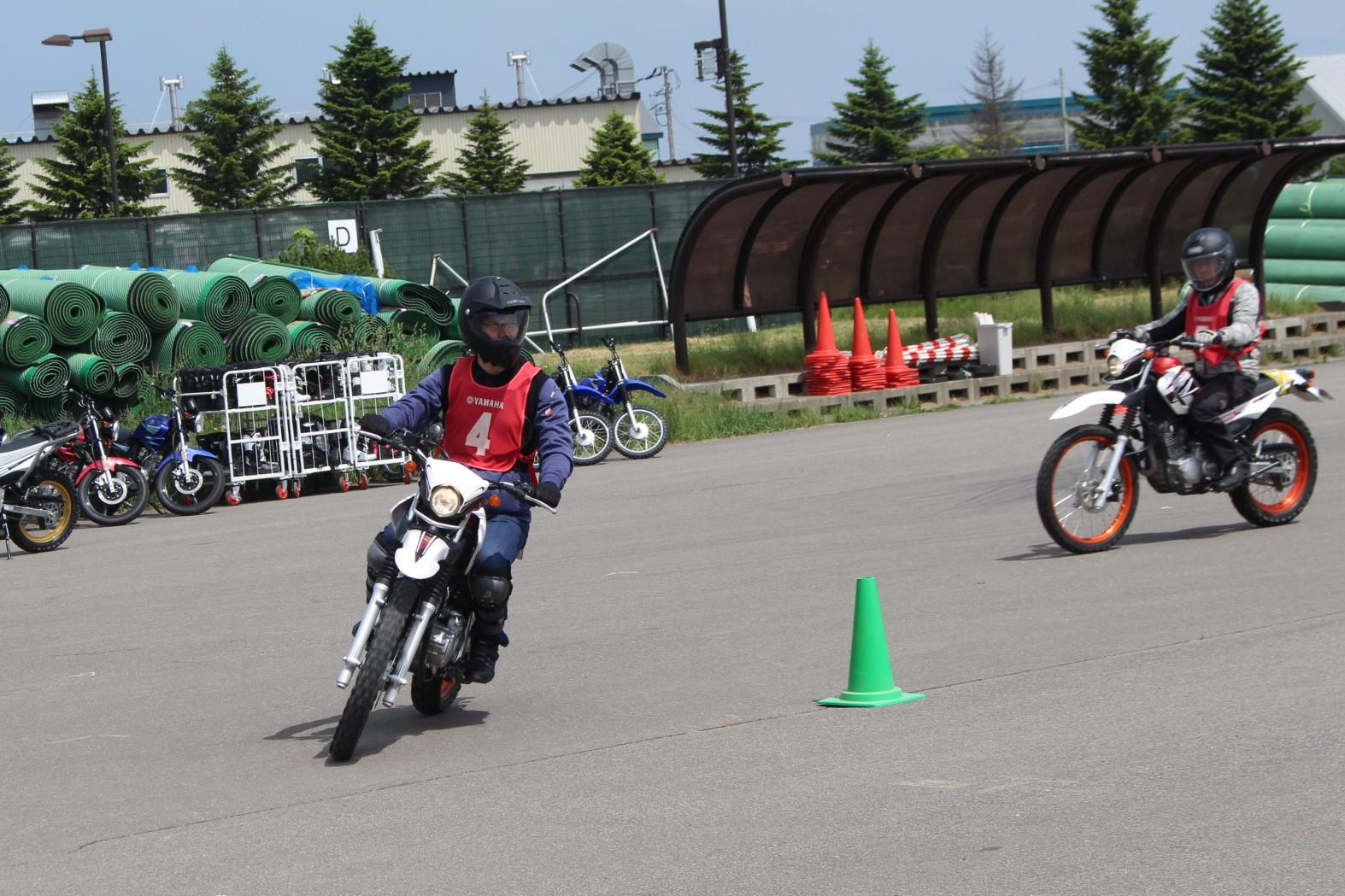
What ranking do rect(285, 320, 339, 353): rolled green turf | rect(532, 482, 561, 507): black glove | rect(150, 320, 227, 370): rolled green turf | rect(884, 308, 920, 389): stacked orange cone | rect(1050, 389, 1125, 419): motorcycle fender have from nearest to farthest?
rect(532, 482, 561, 507): black glove
rect(1050, 389, 1125, 419): motorcycle fender
rect(150, 320, 227, 370): rolled green turf
rect(285, 320, 339, 353): rolled green turf
rect(884, 308, 920, 389): stacked orange cone

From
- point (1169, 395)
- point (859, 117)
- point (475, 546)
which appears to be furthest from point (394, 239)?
point (859, 117)

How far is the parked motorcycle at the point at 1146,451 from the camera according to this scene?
1034 cm

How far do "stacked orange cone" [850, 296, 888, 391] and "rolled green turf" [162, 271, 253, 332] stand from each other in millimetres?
8097

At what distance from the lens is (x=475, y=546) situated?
6656 mm

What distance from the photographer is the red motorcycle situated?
15703mm

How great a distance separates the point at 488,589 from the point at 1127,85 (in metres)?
60.8

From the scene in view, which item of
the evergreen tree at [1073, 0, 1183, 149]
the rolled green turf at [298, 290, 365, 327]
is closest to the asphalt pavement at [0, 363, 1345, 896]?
the rolled green turf at [298, 290, 365, 327]

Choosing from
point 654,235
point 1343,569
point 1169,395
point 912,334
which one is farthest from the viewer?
point 654,235

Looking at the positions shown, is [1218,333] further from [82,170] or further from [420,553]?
[82,170]

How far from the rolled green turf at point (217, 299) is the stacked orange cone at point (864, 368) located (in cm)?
810

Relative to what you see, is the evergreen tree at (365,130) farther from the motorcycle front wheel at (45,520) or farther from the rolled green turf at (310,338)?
the motorcycle front wheel at (45,520)

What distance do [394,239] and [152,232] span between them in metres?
4.43

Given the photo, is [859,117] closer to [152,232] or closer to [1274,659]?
[152,232]

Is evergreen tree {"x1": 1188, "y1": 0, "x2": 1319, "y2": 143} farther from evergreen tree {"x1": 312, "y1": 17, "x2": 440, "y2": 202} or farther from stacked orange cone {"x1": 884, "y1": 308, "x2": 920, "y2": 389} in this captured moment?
stacked orange cone {"x1": 884, "y1": 308, "x2": 920, "y2": 389}
